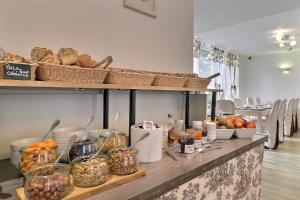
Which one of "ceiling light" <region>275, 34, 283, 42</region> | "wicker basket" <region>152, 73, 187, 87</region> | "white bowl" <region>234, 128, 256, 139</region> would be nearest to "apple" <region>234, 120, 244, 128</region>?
"white bowl" <region>234, 128, 256, 139</region>

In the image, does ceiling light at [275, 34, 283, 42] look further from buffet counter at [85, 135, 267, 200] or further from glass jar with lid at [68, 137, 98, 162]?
glass jar with lid at [68, 137, 98, 162]

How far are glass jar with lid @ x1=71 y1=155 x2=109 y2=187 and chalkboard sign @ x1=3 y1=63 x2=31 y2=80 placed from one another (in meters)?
0.36

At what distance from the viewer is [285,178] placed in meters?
2.80

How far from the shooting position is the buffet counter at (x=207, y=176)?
0.80 metres

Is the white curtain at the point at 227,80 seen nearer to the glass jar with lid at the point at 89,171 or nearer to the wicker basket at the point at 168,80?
the wicker basket at the point at 168,80

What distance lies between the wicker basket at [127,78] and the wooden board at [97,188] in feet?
1.54

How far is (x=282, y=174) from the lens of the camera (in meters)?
2.93

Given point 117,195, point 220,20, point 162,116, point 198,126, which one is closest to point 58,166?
point 117,195

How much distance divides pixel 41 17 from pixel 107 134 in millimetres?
651

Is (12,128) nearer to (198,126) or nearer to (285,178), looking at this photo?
(198,126)

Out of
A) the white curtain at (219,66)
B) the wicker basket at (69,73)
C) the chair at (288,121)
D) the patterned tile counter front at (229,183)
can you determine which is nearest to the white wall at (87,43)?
the wicker basket at (69,73)

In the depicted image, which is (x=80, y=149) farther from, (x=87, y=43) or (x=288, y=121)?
(x=288, y=121)

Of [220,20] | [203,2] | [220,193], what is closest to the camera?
[220,193]

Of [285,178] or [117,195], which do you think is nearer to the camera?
[117,195]
